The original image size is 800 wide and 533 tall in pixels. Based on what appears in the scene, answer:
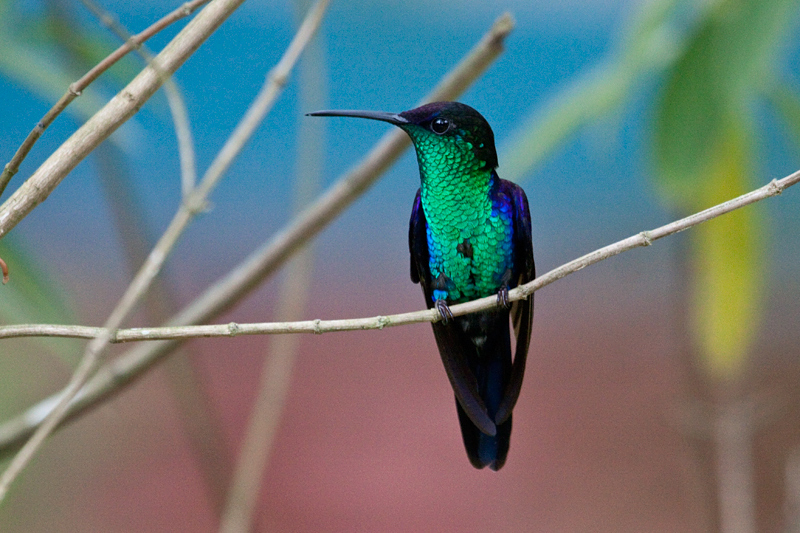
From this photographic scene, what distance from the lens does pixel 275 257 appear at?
0.92 meters

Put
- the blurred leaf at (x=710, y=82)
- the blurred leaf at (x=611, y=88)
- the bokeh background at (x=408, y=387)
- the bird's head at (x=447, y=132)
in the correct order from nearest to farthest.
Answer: the bird's head at (x=447, y=132) → the blurred leaf at (x=710, y=82) → the blurred leaf at (x=611, y=88) → the bokeh background at (x=408, y=387)

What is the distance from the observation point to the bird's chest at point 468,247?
0.71m

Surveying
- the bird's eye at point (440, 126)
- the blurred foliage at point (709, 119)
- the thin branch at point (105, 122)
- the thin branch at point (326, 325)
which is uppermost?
the blurred foliage at point (709, 119)

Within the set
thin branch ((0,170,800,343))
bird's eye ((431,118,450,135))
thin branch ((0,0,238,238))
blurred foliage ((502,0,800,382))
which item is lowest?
thin branch ((0,170,800,343))

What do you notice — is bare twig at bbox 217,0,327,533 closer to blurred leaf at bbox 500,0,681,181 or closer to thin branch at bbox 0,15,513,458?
thin branch at bbox 0,15,513,458

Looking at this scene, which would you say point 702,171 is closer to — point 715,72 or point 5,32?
point 715,72

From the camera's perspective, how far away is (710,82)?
0.85 m

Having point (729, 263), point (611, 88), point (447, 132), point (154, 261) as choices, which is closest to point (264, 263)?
point (154, 261)

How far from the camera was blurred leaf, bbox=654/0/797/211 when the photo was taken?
83cm

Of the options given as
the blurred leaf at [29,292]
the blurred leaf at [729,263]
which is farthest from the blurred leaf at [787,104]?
the blurred leaf at [29,292]

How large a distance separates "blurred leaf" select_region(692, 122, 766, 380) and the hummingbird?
40 cm

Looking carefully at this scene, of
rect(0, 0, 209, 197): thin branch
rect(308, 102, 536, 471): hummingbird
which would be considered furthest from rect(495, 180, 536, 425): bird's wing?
rect(0, 0, 209, 197): thin branch

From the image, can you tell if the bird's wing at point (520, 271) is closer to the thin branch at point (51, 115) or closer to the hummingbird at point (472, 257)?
the hummingbird at point (472, 257)

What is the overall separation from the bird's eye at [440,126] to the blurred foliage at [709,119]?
388 millimetres
